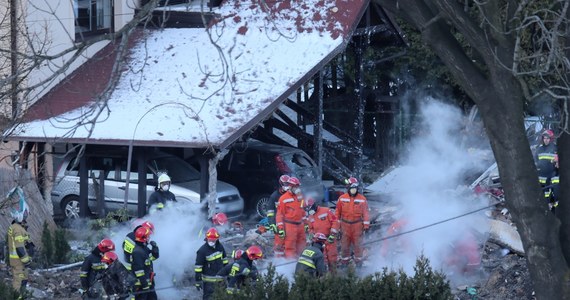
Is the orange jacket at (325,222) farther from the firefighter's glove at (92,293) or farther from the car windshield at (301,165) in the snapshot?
the car windshield at (301,165)

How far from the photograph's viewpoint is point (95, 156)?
66.9 feet

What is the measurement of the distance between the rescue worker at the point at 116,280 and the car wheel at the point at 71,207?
7.58 meters

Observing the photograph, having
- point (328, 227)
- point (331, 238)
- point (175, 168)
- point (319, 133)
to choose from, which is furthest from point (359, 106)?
point (331, 238)

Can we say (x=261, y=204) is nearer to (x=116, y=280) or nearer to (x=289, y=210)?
(x=289, y=210)

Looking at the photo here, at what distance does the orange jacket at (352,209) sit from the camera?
1611 cm

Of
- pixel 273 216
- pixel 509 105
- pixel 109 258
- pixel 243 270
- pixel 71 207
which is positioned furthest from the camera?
pixel 71 207

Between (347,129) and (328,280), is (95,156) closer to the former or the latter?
(347,129)

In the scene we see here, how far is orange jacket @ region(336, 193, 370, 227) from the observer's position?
16.1 m

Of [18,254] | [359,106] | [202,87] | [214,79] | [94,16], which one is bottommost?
[18,254]

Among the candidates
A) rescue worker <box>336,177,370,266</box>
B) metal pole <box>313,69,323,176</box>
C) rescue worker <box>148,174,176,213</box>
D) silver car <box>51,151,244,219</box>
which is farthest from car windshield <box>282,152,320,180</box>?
rescue worker <box>148,174,176,213</box>

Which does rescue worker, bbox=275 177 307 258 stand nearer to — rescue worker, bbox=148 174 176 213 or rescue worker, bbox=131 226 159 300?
rescue worker, bbox=148 174 176 213

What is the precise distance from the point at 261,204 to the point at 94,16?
6.56 m

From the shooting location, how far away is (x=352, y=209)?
16.1m

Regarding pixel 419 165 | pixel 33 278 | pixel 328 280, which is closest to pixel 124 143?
pixel 33 278
